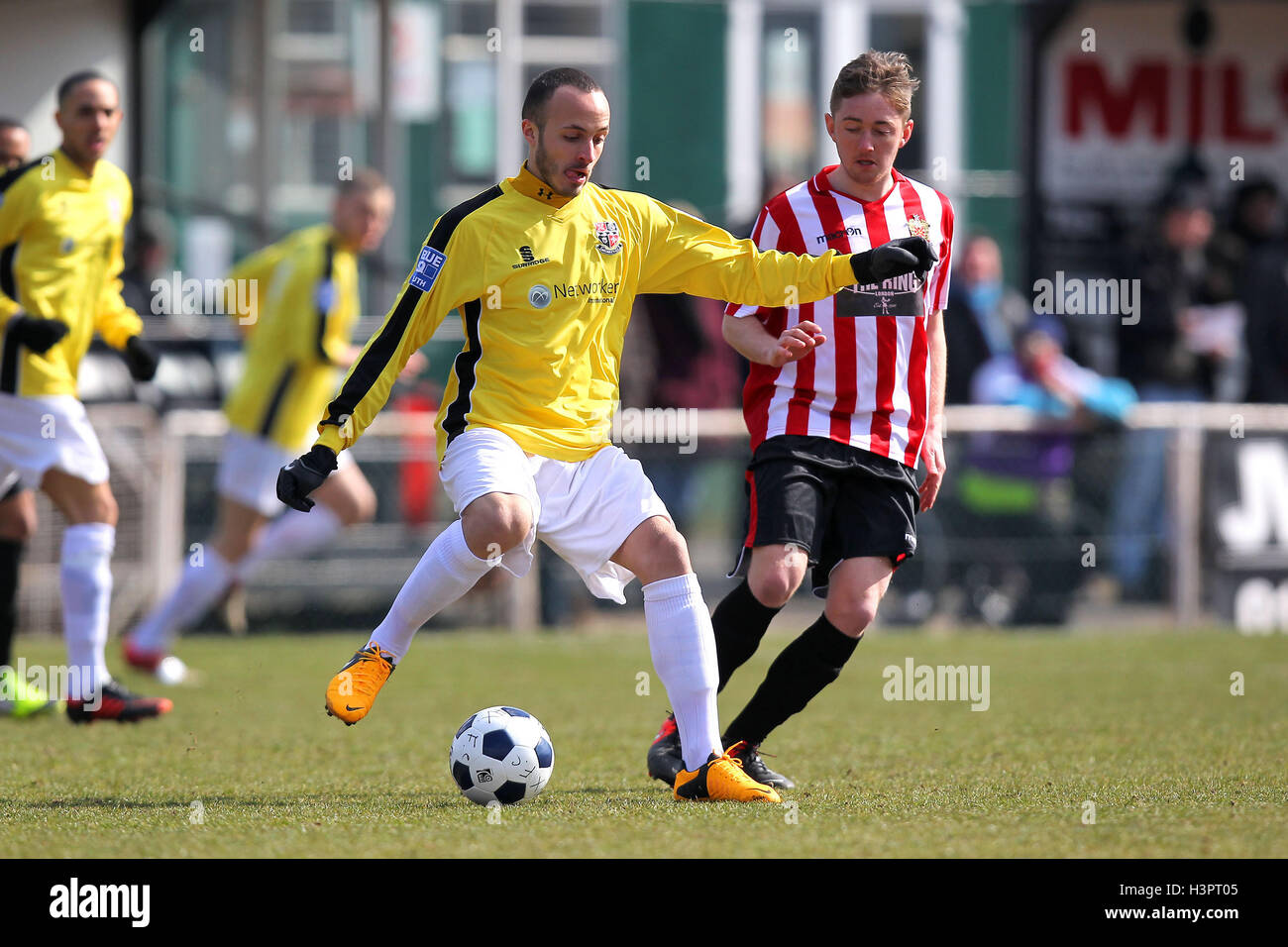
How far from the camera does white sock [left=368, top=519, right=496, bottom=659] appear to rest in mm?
4891

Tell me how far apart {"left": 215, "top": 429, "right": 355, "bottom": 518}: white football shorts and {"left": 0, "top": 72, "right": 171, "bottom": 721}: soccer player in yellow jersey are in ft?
5.71

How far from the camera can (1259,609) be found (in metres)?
10.5

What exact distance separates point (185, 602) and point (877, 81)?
483 cm

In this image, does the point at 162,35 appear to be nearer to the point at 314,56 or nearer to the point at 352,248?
the point at 314,56

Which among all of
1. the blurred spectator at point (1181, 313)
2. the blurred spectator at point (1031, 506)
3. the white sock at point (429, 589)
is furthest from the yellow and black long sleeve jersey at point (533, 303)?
the blurred spectator at point (1181, 313)

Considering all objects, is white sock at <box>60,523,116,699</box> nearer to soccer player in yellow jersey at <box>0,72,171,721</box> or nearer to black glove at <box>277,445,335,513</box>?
soccer player in yellow jersey at <box>0,72,171,721</box>

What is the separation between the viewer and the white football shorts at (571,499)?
189 inches

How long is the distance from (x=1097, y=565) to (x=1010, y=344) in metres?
1.51

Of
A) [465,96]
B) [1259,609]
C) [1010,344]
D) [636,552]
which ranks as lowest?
[1259,609]

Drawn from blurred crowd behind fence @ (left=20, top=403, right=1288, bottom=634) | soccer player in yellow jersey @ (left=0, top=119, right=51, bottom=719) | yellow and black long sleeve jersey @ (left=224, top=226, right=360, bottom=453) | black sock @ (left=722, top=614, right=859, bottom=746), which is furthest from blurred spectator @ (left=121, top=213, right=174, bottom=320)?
black sock @ (left=722, top=614, right=859, bottom=746)

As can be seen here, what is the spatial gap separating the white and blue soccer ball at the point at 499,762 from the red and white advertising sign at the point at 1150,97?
1076 centimetres

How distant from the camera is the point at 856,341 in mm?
5191

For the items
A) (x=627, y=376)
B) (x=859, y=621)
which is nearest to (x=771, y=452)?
(x=859, y=621)

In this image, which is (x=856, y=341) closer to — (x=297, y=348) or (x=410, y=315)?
(x=410, y=315)
